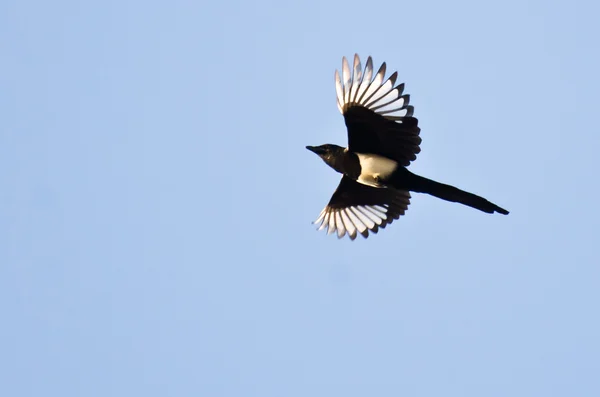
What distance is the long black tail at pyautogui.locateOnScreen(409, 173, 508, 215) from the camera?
27.8ft

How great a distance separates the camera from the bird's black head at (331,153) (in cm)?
910

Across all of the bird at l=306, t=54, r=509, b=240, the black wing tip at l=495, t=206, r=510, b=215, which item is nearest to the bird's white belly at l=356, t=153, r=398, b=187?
the bird at l=306, t=54, r=509, b=240

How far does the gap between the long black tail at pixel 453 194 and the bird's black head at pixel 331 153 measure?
0.78 meters

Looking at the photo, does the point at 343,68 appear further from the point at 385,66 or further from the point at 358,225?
the point at 358,225

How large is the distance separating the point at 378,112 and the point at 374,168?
0.59 metres

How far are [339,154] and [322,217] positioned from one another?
3.75ft

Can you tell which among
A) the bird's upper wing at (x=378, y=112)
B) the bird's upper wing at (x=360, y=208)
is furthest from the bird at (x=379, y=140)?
the bird's upper wing at (x=360, y=208)

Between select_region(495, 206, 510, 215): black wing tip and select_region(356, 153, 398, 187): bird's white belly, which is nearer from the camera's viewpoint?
select_region(495, 206, 510, 215): black wing tip

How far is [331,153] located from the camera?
9.13 m

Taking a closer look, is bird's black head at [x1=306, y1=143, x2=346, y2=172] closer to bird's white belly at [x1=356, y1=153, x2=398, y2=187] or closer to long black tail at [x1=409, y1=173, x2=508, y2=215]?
bird's white belly at [x1=356, y1=153, x2=398, y2=187]

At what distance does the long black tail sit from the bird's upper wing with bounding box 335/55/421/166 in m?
0.26

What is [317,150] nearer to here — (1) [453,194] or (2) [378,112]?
(2) [378,112]

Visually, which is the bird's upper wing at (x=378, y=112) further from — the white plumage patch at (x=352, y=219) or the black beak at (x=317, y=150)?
the white plumage patch at (x=352, y=219)

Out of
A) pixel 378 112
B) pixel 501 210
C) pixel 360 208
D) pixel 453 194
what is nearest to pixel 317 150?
pixel 378 112
